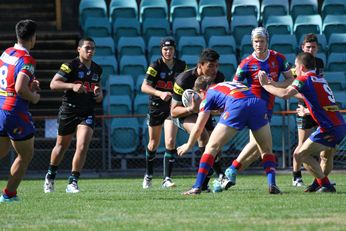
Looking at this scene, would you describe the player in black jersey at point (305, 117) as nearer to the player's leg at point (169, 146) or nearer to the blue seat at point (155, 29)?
the player's leg at point (169, 146)

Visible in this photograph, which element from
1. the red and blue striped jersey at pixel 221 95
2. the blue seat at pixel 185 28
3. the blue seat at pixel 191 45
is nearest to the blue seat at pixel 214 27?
the blue seat at pixel 185 28

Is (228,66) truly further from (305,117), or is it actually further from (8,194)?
(8,194)

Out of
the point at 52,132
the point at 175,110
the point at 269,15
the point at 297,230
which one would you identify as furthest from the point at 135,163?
the point at 297,230

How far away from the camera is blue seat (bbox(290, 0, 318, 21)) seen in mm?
24500

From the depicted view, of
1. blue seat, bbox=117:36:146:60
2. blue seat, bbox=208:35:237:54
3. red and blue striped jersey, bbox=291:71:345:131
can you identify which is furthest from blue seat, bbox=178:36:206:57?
red and blue striped jersey, bbox=291:71:345:131

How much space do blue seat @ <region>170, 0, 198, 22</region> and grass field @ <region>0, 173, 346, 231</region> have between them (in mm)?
11428

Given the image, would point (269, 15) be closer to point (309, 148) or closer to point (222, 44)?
point (222, 44)

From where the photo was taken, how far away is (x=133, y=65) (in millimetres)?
21984

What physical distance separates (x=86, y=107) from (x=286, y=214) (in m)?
5.50

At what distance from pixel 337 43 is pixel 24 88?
13469 mm

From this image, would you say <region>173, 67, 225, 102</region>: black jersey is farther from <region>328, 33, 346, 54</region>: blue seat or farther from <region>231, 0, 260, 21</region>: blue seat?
<region>231, 0, 260, 21</region>: blue seat

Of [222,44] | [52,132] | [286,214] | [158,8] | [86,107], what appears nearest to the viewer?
[286,214]

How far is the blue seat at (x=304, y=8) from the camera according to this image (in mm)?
24500

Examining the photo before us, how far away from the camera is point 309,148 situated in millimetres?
12539
